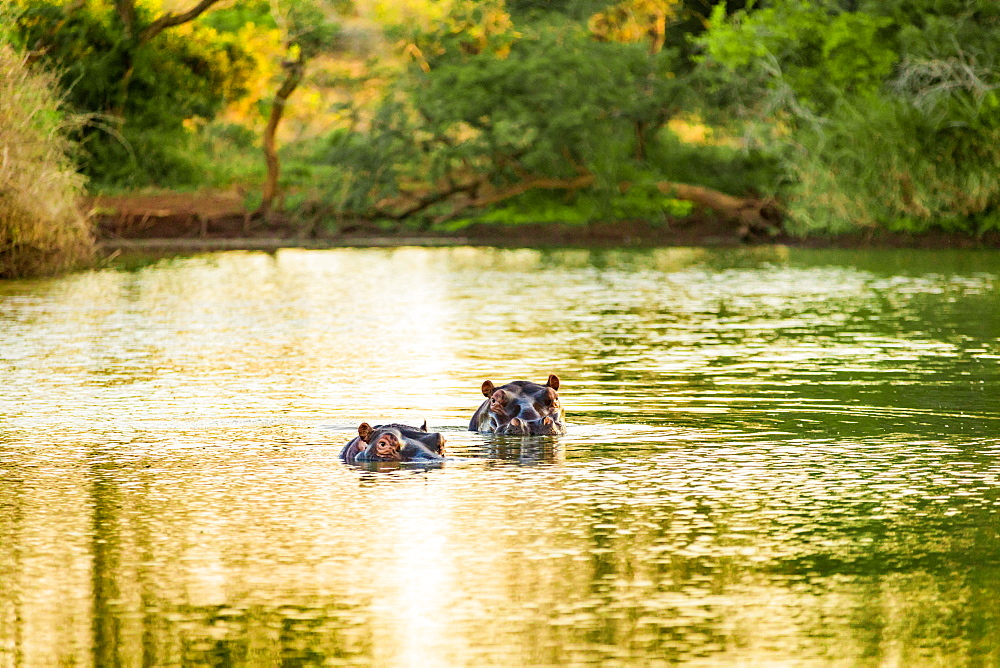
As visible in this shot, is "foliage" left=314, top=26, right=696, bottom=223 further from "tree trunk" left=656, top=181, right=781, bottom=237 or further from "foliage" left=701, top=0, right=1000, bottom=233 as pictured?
Result: "foliage" left=701, top=0, right=1000, bottom=233

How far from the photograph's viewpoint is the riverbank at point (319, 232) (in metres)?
49.0

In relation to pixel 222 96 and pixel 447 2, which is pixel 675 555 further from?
pixel 222 96

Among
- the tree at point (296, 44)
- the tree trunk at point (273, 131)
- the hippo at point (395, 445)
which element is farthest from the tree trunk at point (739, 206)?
the hippo at point (395, 445)

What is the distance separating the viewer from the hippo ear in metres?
11.6

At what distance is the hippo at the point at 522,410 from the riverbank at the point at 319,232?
3515cm

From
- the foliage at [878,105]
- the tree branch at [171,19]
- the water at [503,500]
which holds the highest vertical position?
the tree branch at [171,19]

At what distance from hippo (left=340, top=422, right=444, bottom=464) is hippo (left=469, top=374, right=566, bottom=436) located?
1112 millimetres

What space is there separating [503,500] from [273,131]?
44092 millimetres

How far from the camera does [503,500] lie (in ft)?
34.0

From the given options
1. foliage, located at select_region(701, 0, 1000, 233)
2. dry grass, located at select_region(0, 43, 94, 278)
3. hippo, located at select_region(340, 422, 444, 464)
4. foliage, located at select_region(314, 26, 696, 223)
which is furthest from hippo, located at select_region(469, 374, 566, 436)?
foliage, located at select_region(314, 26, 696, 223)

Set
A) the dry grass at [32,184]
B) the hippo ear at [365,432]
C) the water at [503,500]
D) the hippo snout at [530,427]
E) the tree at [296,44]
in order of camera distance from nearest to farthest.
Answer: the water at [503,500] → the hippo ear at [365,432] → the hippo snout at [530,427] → the dry grass at [32,184] → the tree at [296,44]

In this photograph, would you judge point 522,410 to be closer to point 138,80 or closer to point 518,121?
point 518,121

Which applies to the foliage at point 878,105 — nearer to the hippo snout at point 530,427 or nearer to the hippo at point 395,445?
the hippo snout at point 530,427

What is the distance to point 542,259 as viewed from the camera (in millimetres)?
41312
